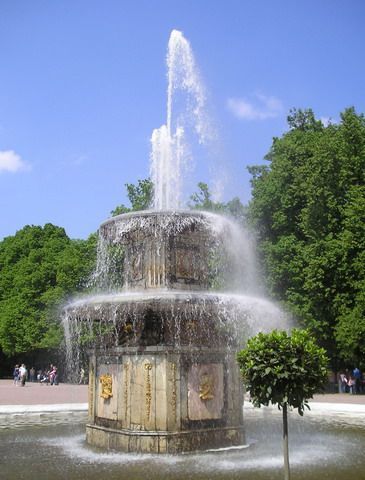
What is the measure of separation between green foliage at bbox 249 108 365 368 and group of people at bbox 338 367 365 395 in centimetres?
130

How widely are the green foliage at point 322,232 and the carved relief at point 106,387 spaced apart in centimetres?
1643

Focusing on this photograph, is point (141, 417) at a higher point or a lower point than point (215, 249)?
lower

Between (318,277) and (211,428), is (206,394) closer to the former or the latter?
(211,428)

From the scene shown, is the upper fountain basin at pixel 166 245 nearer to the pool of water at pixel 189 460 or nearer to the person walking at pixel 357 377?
the pool of water at pixel 189 460

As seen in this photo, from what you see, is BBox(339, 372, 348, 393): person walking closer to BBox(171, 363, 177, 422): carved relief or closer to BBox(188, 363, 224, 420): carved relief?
BBox(188, 363, 224, 420): carved relief

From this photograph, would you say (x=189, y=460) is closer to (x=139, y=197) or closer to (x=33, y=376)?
(x=139, y=197)

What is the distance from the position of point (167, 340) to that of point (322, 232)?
19180 millimetres

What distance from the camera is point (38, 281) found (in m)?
49.4

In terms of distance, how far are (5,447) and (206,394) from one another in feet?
15.6

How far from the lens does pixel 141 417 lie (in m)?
11.6

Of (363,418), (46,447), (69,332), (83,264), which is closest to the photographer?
(46,447)

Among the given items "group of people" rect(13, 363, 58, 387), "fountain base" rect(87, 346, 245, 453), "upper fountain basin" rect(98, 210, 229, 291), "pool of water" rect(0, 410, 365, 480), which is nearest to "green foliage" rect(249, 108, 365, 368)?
"pool of water" rect(0, 410, 365, 480)

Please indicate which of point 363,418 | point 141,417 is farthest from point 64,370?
point 141,417

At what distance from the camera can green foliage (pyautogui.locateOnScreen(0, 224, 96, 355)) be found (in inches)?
1801
